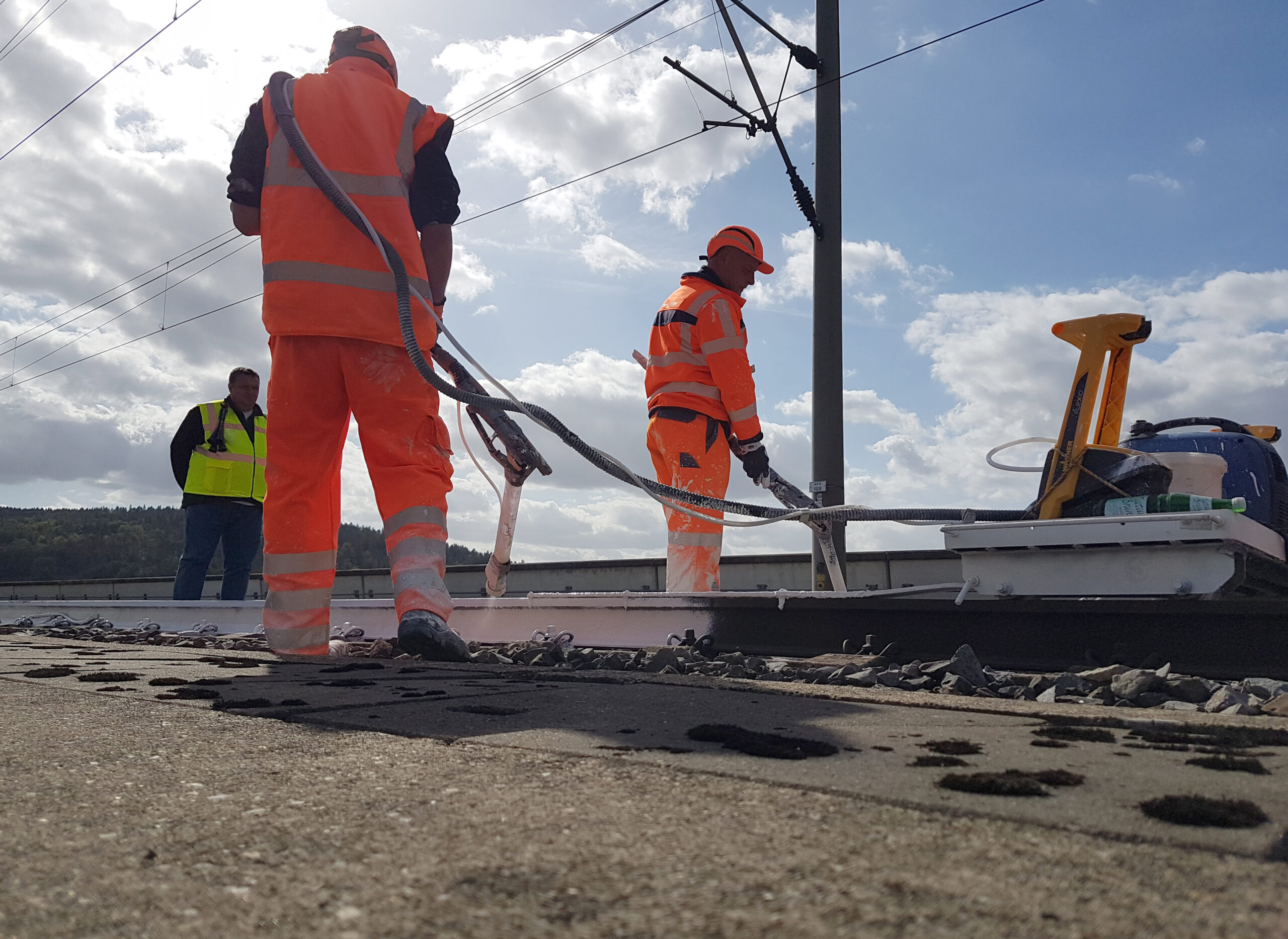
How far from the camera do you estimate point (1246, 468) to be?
4.64m

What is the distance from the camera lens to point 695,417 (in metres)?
5.61

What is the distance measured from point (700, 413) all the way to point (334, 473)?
7.68 feet

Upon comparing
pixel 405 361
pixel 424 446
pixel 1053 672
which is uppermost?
pixel 405 361

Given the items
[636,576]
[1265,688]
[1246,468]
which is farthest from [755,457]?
[636,576]

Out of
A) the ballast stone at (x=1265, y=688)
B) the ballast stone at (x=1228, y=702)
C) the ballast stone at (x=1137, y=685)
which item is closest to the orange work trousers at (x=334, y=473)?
the ballast stone at (x=1137, y=685)

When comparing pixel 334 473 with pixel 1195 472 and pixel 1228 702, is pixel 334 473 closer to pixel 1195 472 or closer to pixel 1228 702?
pixel 1228 702

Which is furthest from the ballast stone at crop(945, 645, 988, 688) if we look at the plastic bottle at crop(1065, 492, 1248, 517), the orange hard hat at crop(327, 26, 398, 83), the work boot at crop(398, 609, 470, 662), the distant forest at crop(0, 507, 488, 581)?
the distant forest at crop(0, 507, 488, 581)

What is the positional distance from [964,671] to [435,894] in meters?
2.69

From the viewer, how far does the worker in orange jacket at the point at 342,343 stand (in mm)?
3596

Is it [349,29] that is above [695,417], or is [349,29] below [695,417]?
above

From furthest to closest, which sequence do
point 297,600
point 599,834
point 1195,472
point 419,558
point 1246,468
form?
point 1246,468
point 1195,472
point 297,600
point 419,558
point 599,834

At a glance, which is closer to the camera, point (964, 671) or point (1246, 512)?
point (964, 671)

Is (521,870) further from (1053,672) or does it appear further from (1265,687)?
(1053,672)

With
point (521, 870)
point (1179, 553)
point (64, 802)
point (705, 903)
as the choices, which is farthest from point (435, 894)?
point (1179, 553)
